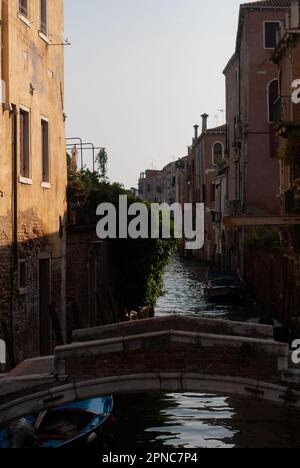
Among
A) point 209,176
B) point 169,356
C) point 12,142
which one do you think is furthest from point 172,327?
point 209,176

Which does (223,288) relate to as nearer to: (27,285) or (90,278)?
(90,278)

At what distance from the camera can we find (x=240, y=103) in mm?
31922

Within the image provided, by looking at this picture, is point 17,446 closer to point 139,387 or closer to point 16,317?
point 139,387

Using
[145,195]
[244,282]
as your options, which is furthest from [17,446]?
[145,195]

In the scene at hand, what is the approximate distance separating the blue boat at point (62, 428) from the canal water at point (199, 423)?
103 cm

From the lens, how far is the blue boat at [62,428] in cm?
833

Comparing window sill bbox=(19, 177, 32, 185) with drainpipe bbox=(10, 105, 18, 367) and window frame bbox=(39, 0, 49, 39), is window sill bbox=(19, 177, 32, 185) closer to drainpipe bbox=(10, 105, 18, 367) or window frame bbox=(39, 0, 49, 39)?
drainpipe bbox=(10, 105, 18, 367)

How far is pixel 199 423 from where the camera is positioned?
12727mm

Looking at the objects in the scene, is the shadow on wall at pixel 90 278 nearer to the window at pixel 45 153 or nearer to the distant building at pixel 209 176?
the window at pixel 45 153

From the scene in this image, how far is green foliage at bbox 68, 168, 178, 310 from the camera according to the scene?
16688 mm

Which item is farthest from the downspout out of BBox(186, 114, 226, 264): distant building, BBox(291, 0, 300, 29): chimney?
BBox(186, 114, 226, 264): distant building

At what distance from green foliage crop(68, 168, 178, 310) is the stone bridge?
831cm

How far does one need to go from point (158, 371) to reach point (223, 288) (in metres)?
19.3
